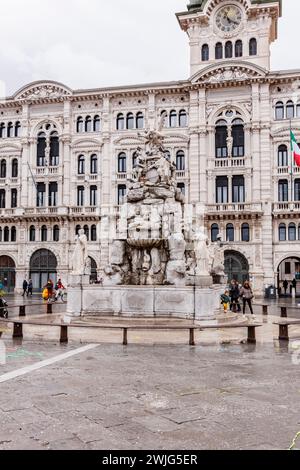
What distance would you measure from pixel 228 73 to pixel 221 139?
6221 millimetres

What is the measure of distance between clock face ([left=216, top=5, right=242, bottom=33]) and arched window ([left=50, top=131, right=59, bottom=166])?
20300 millimetres

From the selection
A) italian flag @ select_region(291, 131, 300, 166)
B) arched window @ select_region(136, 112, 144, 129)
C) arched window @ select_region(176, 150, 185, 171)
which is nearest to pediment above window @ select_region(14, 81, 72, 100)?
arched window @ select_region(136, 112, 144, 129)

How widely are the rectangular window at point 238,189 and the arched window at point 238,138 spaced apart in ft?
7.60

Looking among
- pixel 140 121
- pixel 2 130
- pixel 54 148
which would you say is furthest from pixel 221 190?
pixel 2 130

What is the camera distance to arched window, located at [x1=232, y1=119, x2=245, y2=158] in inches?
1794

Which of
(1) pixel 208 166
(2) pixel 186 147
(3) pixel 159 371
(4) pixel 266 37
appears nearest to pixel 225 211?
(1) pixel 208 166

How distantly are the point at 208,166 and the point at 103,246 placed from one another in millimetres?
13087

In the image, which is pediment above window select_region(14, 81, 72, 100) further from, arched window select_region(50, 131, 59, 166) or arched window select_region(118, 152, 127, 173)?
arched window select_region(118, 152, 127, 173)

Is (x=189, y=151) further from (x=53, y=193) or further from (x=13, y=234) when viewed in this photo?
(x=13, y=234)

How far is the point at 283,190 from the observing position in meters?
44.2

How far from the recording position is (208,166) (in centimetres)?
4588
